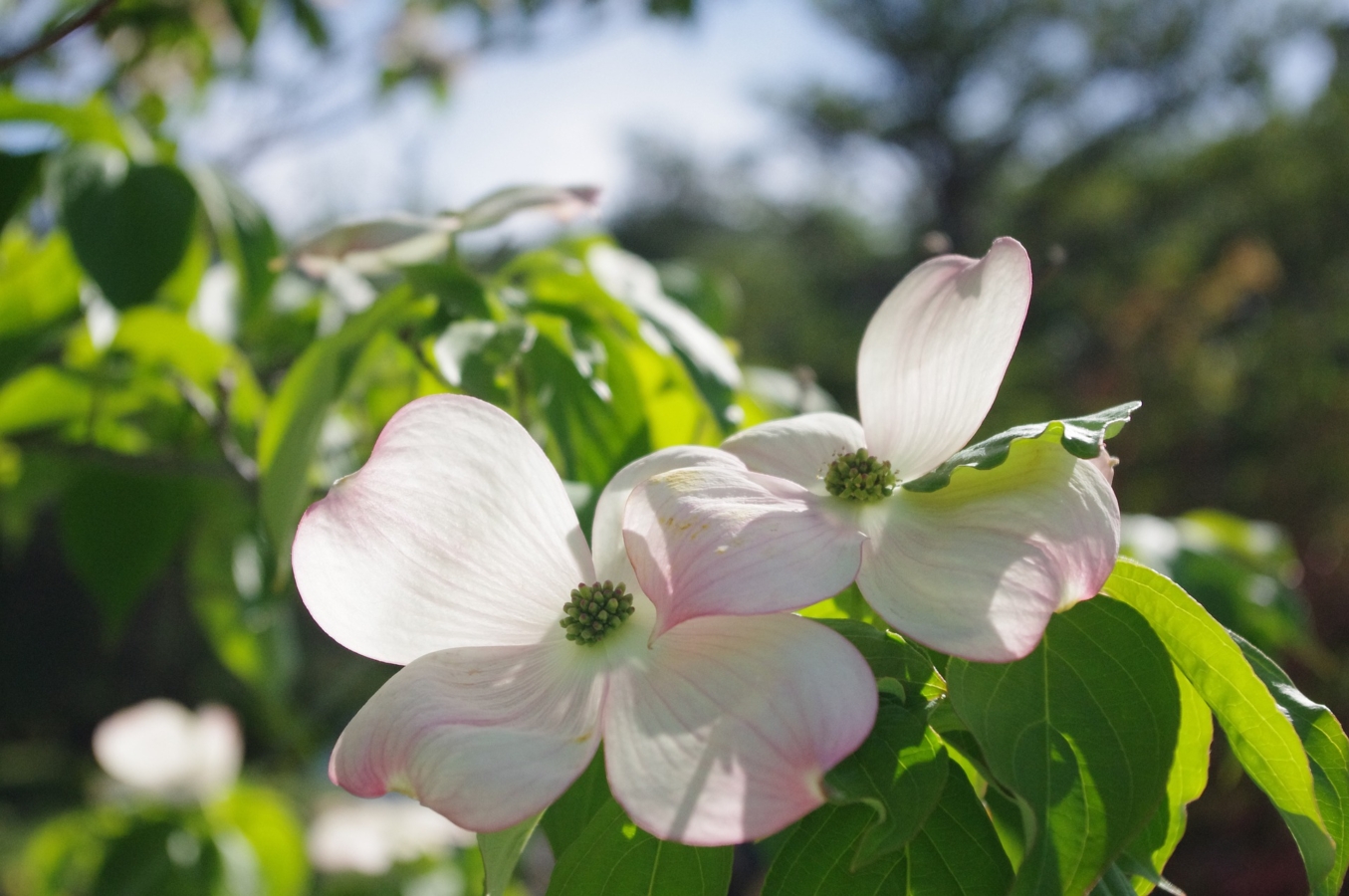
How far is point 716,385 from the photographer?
45 cm

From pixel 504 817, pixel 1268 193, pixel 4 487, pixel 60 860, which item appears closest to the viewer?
pixel 504 817

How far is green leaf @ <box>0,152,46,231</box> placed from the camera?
60 cm

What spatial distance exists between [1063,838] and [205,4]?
4.38 feet

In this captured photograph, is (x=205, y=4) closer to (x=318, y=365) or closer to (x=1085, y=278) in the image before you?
(x=318, y=365)

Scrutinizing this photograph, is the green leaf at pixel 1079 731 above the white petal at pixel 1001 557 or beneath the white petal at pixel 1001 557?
beneath

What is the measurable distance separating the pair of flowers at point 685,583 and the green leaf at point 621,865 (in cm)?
4

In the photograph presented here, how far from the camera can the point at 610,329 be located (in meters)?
0.51

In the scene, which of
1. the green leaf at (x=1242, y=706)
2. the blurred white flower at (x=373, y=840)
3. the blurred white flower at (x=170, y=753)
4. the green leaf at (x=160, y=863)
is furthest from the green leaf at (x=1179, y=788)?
the blurred white flower at (x=373, y=840)

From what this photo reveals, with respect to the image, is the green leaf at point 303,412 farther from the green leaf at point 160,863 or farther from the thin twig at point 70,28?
the green leaf at point 160,863

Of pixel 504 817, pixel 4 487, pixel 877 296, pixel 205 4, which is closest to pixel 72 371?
pixel 4 487

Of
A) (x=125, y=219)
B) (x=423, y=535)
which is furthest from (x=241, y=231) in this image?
(x=423, y=535)

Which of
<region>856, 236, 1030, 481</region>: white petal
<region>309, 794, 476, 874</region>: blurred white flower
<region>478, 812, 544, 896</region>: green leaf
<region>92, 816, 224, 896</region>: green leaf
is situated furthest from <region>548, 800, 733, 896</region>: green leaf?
<region>309, 794, 476, 874</region>: blurred white flower

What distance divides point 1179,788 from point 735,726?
136 mm

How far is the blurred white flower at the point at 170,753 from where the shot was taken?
4.05ft
